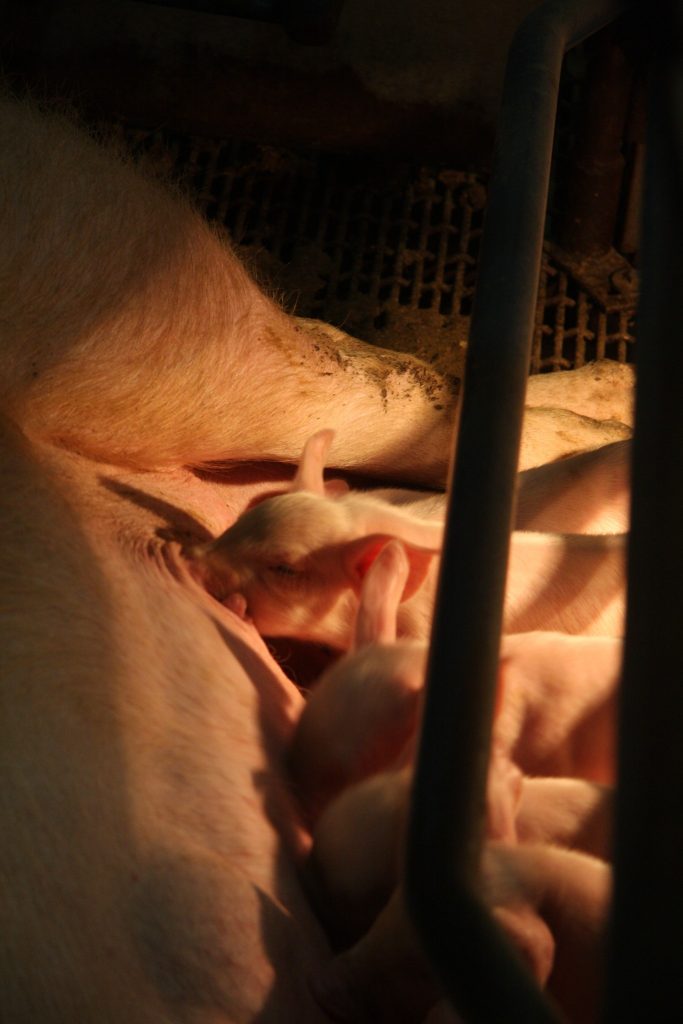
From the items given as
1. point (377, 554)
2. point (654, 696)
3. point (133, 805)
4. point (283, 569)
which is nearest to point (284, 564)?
point (283, 569)

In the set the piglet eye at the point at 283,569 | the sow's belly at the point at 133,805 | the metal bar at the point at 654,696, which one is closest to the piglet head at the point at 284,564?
the piglet eye at the point at 283,569

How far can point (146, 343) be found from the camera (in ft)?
5.20

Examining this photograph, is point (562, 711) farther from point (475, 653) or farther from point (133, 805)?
point (475, 653)

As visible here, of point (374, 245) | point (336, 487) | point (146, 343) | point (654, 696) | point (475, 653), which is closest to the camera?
point (654, 696)

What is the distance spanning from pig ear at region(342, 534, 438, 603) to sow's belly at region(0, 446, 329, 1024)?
0.20 meters

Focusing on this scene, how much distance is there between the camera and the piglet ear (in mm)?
1599

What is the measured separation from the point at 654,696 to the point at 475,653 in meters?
0.16

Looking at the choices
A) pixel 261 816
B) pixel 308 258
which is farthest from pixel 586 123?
pixel 261 816

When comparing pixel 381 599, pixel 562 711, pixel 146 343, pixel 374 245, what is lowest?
pixel 562 711

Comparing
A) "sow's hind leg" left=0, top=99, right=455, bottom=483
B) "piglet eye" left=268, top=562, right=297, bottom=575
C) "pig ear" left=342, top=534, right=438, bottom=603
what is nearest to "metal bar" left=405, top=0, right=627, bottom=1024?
"pig ear" left=342, top=534, right=438, bottom=603

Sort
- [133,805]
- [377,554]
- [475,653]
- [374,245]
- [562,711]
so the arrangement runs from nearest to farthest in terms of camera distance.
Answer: [475,653], [133,805], [562,711], [377,554], [374,245]

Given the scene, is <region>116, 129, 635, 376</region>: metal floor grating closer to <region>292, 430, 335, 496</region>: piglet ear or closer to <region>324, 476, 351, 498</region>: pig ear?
<region>324, 476, 351, 498</region>: pig ear

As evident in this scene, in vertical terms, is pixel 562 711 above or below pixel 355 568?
below

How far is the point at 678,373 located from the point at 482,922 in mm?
288
